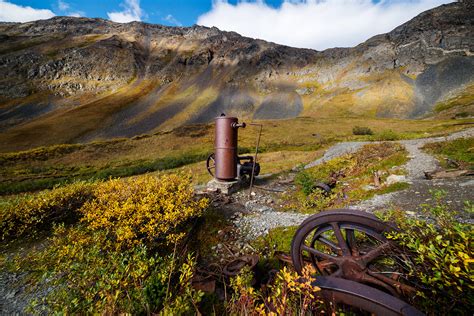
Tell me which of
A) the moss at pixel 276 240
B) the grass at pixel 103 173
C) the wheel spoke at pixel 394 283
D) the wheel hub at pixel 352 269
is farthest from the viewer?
the grass at pixel 103 173

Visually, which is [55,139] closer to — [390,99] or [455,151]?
[455,151]

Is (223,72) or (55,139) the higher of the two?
(223,72)

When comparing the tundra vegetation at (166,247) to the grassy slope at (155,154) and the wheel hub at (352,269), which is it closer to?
the wheel hub at (352,269)

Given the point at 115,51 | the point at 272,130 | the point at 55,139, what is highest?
the point at 115,51

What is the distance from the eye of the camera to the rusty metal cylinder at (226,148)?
9125mm

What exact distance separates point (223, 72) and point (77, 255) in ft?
359

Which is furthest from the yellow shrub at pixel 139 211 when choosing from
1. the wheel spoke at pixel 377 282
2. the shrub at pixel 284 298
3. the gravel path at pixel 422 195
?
the gravel path at pixel 422 195

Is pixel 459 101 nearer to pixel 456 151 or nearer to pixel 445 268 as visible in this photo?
pixel 456 151

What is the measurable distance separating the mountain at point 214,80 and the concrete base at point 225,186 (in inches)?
2225

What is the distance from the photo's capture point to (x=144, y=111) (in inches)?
3002

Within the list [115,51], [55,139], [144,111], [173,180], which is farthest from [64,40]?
[173,180]

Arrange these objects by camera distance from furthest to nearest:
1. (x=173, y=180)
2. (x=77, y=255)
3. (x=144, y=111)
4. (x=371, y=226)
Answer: (x=144, y=111) < (x=173, y=180) < (x=77, y=255) < (x=371, y=226)

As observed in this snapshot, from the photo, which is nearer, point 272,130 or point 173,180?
point 173,180

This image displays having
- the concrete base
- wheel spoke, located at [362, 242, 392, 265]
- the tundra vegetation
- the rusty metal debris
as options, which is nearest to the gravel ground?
the tundra vegetation
